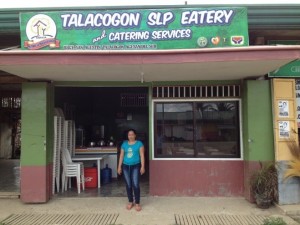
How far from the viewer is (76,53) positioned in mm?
5828

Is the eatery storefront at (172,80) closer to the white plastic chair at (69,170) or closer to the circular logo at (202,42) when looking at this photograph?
the circular logo at (202,42)

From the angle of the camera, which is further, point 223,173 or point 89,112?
point 89,112

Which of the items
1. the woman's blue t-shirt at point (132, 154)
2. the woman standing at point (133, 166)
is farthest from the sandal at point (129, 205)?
the woman's blue t-shirt at point (132, 154)

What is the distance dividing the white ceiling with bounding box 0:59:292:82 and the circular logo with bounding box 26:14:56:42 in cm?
64

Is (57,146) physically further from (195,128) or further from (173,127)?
(195,128)


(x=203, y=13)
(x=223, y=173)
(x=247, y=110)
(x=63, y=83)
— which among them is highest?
(x=203, y=13)

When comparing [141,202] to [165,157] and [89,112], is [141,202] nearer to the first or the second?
[165,157]

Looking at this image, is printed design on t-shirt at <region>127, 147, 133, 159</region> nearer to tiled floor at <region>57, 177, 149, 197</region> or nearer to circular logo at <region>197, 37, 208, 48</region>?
tiled floor at <region>57, 177, 149, 197</region>

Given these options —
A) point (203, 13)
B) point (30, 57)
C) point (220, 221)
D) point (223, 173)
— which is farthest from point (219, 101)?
point (30, 57)

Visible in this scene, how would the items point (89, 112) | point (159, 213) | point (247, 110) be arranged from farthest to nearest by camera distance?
point (89, 112) → point (247, 110) → point (159, 213)

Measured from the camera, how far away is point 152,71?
6.66 meters

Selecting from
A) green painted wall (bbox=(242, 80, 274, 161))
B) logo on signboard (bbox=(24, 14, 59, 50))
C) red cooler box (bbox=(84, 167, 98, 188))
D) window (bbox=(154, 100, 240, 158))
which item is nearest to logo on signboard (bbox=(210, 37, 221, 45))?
green painted wall (bbox=(242, 80, 274, 161))

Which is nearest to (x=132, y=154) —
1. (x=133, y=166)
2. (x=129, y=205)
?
(x=133, y=166)

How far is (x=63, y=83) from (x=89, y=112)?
5467 mm
